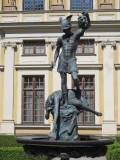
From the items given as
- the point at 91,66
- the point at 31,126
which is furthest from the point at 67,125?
the point at 91,66

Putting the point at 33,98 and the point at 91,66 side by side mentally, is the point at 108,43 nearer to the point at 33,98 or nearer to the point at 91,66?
the point at 91,66

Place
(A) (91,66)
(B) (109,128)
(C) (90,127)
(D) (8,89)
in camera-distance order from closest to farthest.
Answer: (B) (109,128) → (C) (90,127) → (A) (91,66) → (D) (8,89)

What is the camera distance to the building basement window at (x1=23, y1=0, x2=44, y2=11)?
2705cm

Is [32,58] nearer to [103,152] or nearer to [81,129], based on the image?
[81,129]

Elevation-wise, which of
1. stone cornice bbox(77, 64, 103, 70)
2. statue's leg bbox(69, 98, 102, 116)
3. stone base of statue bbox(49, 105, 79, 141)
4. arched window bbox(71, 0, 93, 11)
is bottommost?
stone base of statue bbox(49, 105, 79, 141)

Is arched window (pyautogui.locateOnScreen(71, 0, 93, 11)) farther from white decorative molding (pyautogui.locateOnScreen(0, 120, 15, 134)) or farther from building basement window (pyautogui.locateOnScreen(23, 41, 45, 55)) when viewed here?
white decorative molding (pyautogui.locateOnScreen(0, 120, 15, 134))

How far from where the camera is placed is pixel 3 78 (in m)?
25.5

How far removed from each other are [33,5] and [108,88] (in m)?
7.42

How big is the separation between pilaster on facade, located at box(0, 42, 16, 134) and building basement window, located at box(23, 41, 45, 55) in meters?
0.79

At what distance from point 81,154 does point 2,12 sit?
20223 millimetres

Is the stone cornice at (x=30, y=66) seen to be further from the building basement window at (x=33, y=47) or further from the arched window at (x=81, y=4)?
the arched window at (x=81, y=4)

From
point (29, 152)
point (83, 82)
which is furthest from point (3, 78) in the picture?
point (29, 152)

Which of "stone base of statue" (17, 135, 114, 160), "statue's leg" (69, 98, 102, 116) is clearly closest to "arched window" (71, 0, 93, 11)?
"statue's leg" (69, 98, 102, 116)

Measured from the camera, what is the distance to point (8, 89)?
2525 cm
